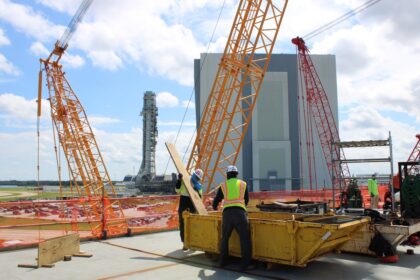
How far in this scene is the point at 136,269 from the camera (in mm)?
6492

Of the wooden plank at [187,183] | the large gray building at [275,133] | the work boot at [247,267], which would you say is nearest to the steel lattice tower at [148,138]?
the large gray building at [275,133]

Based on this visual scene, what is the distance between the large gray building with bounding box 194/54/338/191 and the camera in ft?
187

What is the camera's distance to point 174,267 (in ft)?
21.9

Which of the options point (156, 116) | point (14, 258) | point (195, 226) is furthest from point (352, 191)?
point (156, 116)

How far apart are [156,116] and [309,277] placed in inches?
2410

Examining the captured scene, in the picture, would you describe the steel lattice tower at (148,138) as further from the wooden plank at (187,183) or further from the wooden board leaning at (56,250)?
the wooden board leaning at (56,250)

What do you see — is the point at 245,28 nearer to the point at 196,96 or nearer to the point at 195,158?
the point at 195,158

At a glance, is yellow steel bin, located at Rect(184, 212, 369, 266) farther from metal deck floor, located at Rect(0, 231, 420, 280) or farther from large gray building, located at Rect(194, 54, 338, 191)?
large gray building, located at Rect(194, 54, 338, 191)

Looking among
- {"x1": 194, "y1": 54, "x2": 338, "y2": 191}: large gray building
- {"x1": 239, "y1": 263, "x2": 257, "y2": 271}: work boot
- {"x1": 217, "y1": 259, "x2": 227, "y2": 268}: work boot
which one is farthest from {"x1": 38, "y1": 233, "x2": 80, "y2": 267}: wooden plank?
{"x1": 194, "y1": 54, "x2": 338, "y2": 191}: large gray building

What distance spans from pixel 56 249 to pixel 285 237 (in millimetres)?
4173

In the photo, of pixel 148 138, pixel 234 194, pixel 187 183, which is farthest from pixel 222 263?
pixel 148 138

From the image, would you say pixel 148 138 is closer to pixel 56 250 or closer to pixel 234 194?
pixel 56 250

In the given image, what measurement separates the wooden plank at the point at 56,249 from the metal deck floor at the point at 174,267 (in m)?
0.15

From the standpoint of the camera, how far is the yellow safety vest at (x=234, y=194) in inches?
259
